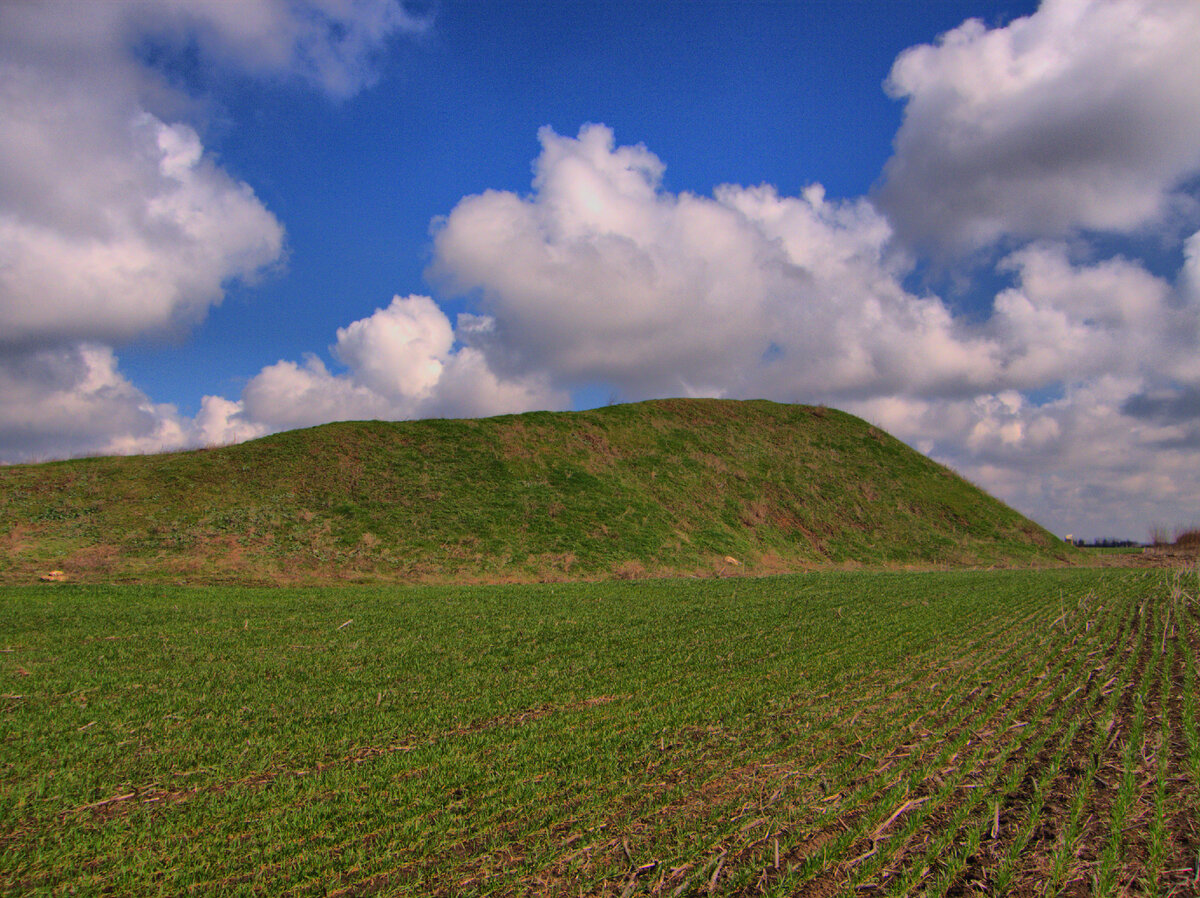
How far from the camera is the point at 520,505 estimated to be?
39.7 m

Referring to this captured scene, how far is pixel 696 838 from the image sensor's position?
603 cm

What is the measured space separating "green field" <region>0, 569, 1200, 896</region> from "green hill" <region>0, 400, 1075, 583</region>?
1512cm

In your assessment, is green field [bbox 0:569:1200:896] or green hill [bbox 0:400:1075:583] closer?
green field [bbox 0:569:1200:896]

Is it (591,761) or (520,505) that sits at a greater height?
(520,505)

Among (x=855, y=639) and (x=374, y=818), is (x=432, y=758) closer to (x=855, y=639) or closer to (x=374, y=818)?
(x=374, y=818)

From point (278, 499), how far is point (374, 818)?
1269 inches

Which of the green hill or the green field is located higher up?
the green hill

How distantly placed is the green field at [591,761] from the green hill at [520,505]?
15119mm

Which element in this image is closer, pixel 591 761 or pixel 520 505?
pixel 591 761

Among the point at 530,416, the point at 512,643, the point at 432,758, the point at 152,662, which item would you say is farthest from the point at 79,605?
the point at 530,416

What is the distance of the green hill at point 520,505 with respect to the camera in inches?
1183

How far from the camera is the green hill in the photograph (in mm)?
30047

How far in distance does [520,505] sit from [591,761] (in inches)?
1267

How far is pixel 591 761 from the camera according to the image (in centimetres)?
783
